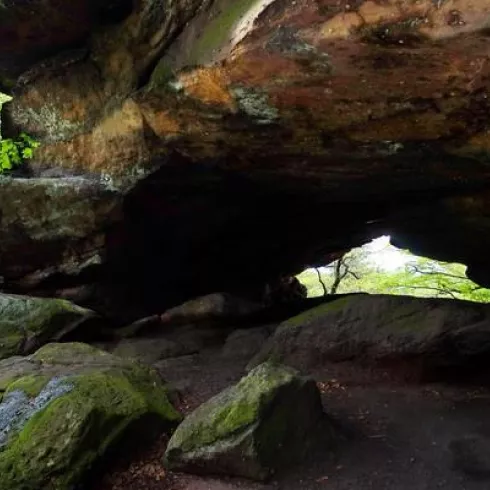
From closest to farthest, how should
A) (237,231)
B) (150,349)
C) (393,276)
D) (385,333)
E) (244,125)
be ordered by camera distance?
(244,125) → (385,333) → (150,349) → (237,231) → (393,276)

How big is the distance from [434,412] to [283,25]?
489cm

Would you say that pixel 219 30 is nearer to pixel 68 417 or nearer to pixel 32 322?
pixel 68 417

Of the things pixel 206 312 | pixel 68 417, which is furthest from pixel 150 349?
pixel 68 417

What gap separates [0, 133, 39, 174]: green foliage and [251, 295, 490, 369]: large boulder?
5.51m

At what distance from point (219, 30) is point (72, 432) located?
4.64m

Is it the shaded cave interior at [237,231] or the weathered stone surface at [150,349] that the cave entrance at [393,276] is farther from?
the weathered stone surface at [150,349]

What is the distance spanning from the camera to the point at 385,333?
328 inches

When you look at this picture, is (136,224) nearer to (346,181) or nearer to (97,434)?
(346,181)

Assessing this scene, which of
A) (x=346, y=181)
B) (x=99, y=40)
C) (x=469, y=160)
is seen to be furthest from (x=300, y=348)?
(x=99, y=40)

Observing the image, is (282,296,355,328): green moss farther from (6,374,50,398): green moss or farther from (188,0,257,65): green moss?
(188,0,257,65): green moss

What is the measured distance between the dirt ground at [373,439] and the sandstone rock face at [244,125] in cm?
320

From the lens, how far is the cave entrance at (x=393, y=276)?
19344 millimetres

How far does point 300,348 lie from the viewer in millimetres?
8836

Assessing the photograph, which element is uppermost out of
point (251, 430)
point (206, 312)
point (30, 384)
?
point (30, 384)
